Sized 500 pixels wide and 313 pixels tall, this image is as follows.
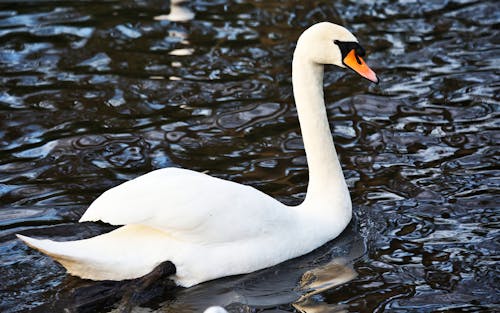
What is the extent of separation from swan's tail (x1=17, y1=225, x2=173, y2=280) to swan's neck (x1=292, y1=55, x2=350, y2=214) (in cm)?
120

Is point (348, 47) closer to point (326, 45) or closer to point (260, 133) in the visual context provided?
point (326, 45)

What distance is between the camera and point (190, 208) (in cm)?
590

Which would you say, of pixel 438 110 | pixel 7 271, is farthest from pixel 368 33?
pixel 7 271

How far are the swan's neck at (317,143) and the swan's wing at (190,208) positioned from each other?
0.51 meters

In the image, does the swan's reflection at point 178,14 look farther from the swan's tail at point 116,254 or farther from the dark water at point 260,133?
the swan's tail at point 116,254

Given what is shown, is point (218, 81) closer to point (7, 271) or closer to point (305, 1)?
point (305, 1)

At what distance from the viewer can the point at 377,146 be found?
817 cm

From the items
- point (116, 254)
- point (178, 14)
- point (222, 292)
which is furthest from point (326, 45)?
point (178, 14)

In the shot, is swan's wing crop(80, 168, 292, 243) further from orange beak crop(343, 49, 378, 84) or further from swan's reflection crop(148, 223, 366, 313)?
orange beak crop(343, 49, 378, 84)

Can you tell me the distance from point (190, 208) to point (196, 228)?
0.13 m

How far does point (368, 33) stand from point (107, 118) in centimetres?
336

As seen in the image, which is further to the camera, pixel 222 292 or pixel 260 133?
pixel 260 133

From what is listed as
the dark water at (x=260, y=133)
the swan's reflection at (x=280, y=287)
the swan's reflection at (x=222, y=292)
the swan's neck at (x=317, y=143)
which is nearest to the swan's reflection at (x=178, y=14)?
the dark water at (x=260, y=133)

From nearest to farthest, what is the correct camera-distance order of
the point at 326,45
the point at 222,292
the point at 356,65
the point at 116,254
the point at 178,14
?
the point at 116,254 → the point at 222,292 → the point at 326,45 → the point at 356,65 → the point at 178,14
